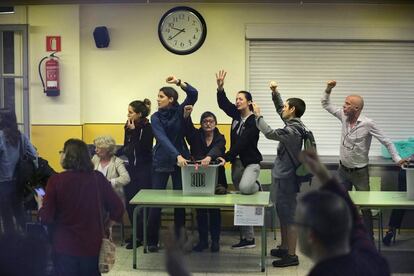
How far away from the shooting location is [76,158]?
3.75 m

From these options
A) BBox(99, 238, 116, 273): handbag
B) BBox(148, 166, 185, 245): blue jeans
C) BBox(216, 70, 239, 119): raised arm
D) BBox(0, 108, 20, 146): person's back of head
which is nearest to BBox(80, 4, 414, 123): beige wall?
BBox(216, 70, 239, 119): raised arm

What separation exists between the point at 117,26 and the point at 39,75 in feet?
3.51

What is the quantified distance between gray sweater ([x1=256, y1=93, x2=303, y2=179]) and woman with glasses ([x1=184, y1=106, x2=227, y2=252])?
557mm

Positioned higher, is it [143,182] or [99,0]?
[99,0]

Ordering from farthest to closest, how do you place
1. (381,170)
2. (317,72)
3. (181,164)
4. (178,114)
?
(317,72), (381,170), (178,114), (181,164)

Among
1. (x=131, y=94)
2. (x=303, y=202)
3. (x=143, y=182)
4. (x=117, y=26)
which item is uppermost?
(x=117, y=26)

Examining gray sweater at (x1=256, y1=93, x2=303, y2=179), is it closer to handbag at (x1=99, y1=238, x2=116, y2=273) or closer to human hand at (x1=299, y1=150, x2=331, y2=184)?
handbag at (x1=99, y1=238, x2=116, y2=273)

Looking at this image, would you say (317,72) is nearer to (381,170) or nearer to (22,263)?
(381,170)

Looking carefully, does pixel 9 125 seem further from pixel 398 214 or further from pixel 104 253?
pixel 398 214

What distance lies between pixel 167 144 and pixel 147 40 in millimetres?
2066

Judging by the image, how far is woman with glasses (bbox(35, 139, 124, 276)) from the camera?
369 centimetres

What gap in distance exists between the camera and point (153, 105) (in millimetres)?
7414

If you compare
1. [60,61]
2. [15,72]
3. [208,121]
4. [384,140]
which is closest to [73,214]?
[208,121]

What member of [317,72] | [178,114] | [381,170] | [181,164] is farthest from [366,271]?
[317,72]
